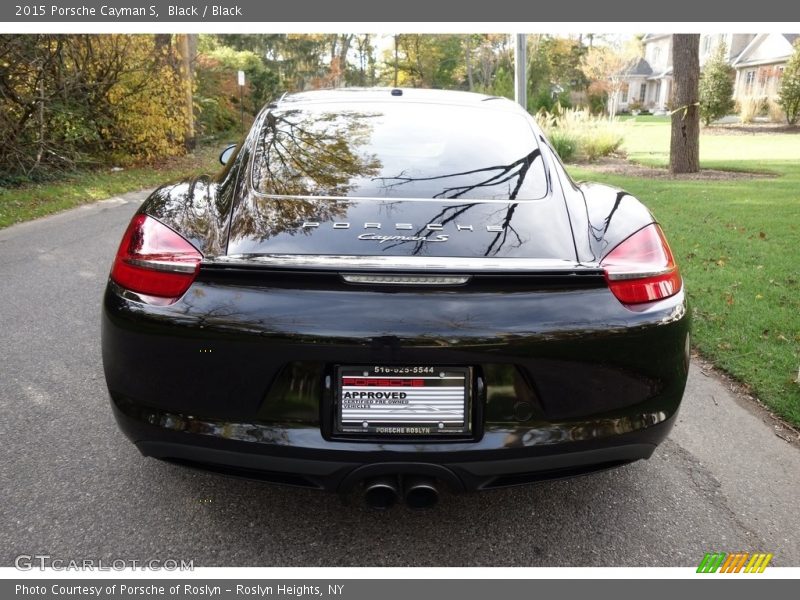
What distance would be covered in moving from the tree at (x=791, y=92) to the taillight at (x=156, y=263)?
36034 millimetres

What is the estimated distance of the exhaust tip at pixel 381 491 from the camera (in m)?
2.04

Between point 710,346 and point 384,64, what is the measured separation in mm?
55208

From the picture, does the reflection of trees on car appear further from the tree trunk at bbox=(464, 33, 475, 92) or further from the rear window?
the tree trunk at bbox=(464, 33, 475, 92)

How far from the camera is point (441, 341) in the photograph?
191cm

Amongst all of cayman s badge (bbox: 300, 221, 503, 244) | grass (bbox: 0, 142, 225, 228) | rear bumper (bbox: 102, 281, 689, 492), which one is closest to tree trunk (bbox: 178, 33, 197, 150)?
grass (bbox: 0, 142, 225, 228)

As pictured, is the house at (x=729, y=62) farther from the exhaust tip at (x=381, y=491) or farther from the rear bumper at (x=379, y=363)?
the exhaust tip at (x=381, y=491)

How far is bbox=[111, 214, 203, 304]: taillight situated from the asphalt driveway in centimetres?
90

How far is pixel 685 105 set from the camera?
13.1 metres

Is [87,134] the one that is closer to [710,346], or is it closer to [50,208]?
[50,208]

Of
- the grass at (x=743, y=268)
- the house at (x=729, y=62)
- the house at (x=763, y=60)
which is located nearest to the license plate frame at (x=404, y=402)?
the grass at (x=743, y=268)

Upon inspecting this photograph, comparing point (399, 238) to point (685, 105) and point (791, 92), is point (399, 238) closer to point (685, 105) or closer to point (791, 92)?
point (685, 105)

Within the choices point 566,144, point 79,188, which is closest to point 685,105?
point 566,144

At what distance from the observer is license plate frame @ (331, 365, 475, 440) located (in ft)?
6.44

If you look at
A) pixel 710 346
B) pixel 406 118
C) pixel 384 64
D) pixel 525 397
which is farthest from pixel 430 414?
pixel 384 64
